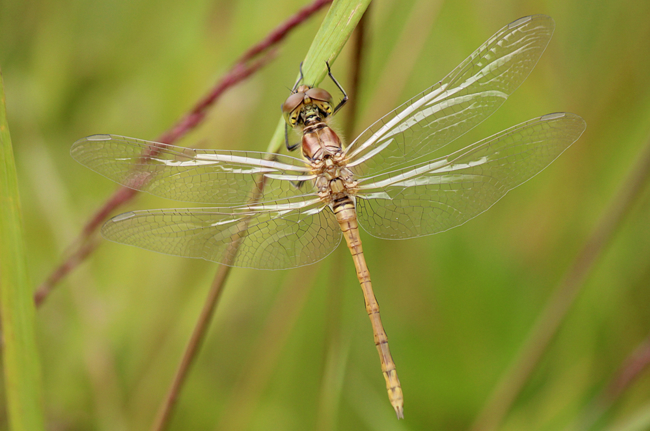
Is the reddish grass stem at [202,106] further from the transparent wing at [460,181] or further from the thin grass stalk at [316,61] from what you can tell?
the transparent wing at [460,181]

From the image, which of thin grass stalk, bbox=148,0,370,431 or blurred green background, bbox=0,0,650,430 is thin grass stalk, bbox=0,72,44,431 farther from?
blurred green background, bbox=0,0,650,430

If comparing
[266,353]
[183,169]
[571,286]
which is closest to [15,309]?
[183,169]

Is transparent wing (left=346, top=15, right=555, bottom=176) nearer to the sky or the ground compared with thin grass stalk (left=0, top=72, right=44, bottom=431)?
nearer to the sky

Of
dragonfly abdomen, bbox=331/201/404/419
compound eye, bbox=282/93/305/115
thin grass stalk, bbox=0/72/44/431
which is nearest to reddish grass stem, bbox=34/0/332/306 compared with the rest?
compound eye, bbox=282/93/305/115

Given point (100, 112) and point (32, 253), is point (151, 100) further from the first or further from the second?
point (32, 253)

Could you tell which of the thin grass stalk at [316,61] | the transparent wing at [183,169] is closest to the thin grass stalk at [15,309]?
the thin grass stalk at [316,61]

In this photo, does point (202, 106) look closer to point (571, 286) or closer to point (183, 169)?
point (183, 169)
